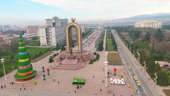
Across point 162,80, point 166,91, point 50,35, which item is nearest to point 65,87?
point 166,91

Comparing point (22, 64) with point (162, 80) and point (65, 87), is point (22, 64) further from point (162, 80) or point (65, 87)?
point (162, 80)

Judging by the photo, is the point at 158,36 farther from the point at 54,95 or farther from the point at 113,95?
the point at 54,95

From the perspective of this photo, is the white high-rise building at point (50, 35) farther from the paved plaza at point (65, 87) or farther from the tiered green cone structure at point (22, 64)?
the tiered green cone structure at point (22, 64)

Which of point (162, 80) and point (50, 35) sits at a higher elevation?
point (50, 35)

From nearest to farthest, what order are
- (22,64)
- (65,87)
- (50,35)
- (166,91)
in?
1. (166,91)
2. (65,87)
3. (22,64)
4. (50,35)

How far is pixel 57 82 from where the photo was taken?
33188mm

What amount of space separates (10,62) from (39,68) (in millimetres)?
15188

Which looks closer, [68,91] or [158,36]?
[68,91]

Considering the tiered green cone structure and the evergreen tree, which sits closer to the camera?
the evergreen tree

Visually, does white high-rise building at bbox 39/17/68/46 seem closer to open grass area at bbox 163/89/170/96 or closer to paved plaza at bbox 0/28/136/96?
paved plaza at bbox 0/28/136/96

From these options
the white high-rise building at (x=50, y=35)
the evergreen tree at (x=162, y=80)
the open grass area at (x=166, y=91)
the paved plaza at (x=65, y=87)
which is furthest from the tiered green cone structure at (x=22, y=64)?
the white high-rise building at (x=50, y=35)

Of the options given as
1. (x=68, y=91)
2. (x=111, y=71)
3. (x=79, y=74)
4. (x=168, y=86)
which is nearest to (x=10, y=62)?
(x=79, y=74)

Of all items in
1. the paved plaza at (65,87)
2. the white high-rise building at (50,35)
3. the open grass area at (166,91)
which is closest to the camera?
the open grass area at (166,91)

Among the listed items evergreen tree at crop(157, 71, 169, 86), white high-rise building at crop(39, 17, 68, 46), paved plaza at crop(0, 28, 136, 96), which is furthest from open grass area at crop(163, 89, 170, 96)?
white high-rise building at crop(39, 17, 68, 46)
